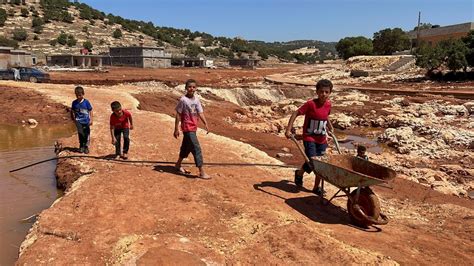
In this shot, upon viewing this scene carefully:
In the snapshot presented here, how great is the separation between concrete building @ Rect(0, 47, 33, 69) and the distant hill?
24.7m

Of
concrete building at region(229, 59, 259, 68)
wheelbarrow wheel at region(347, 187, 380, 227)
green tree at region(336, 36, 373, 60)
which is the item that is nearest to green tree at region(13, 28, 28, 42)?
concrete building at region(229, 59, 259, 68)

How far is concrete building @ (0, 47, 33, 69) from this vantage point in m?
37.8

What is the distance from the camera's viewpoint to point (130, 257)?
15.1 feet

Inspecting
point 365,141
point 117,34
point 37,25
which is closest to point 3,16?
point 37,25

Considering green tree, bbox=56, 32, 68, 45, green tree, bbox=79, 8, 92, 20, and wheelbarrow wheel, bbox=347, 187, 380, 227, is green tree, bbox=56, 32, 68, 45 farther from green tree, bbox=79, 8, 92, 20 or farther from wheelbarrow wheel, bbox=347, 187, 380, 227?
wheelbarrow wheel, bbox=347, 187, 380, 227

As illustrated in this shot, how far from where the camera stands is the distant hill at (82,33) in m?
77.1

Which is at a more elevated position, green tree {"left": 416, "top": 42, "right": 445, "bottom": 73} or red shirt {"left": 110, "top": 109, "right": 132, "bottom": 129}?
green tree {"left": 416, "top": 42, "right": 445, "bottom": 73}

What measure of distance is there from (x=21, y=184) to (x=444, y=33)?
72.4 metres

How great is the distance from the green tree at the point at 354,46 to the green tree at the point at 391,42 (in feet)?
6.69

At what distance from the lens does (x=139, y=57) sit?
59500 mm

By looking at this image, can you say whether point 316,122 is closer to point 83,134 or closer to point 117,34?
point 83,134

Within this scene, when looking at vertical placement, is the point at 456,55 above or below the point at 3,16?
below

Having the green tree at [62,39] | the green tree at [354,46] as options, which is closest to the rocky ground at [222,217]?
the green tree at [62,39]

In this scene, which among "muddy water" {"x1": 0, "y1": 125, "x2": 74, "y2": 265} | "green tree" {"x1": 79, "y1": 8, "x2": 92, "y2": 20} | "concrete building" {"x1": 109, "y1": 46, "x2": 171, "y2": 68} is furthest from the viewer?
"green tree" {"x1": 79, "y1": 8, "x2": 92, "y2": 20}
